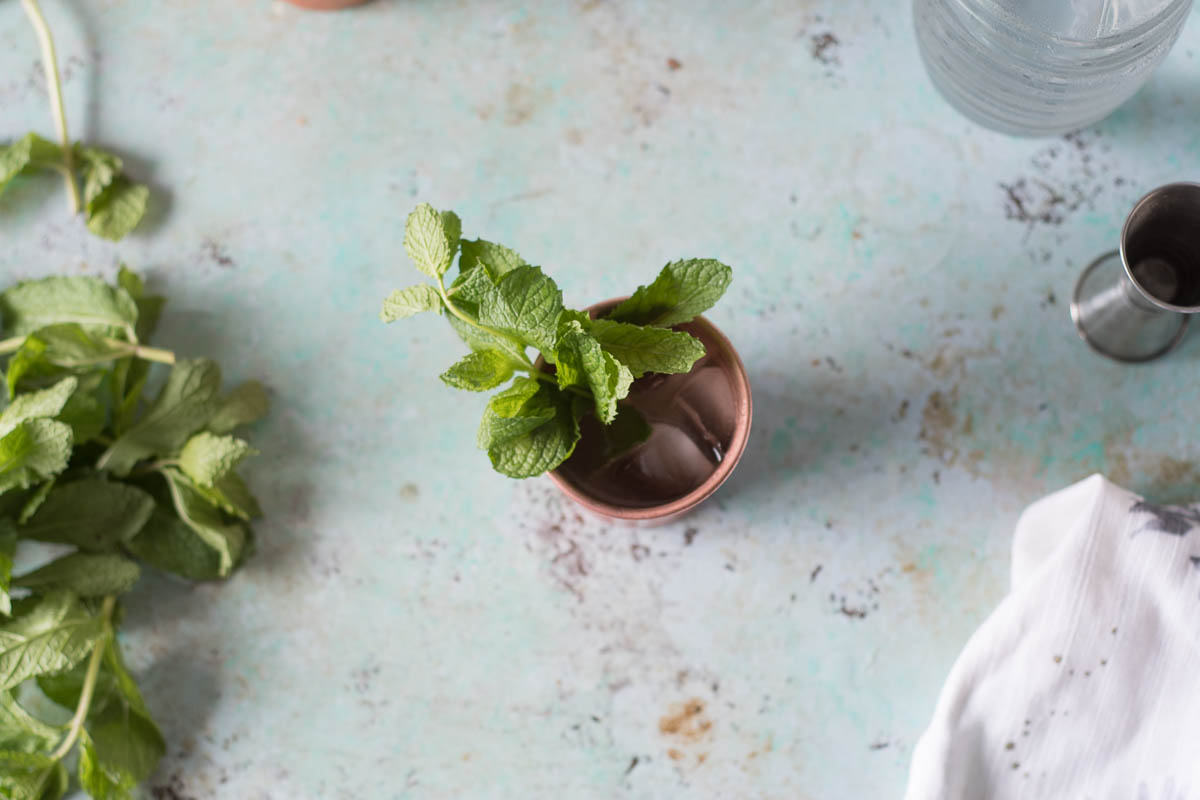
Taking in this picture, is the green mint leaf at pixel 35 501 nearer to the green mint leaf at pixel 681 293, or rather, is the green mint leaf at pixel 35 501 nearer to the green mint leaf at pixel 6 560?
the green mint leaf at pixel 6 560

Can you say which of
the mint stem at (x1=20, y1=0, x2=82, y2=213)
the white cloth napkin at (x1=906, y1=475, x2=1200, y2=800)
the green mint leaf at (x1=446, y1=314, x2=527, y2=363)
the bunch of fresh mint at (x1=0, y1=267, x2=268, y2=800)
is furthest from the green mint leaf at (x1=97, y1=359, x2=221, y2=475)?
the white cloth napkin at (x1=906, y1=475, x2=1200, y2=800)

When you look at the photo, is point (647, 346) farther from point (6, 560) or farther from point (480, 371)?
point (6, 560)

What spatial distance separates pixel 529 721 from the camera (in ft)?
3.03

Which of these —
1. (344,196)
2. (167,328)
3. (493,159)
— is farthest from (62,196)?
(493,159)

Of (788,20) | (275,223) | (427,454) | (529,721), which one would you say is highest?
(788,20)

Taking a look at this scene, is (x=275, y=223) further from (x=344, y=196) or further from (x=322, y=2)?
(x=322, y=2)

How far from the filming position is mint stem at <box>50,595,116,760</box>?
890 mm

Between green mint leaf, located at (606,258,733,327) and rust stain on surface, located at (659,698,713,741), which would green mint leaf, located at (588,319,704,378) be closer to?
green mint leaf, located at (606,258,733,327)

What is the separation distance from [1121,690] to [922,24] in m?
0.64

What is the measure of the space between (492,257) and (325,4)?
1.52ft

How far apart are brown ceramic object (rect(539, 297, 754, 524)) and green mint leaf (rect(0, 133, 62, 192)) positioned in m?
0.62

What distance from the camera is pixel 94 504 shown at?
906mm

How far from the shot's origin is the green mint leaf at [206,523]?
0.90 meters

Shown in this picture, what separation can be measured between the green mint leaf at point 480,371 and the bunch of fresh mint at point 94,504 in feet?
0.98
